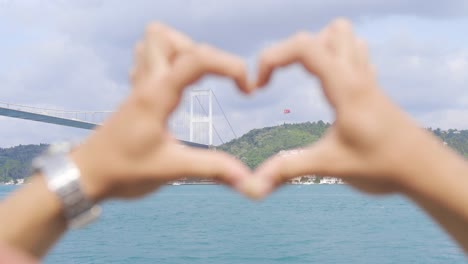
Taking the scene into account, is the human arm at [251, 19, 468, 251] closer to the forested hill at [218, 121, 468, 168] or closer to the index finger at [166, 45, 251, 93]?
the index finger at [166, 45, 251, 93]

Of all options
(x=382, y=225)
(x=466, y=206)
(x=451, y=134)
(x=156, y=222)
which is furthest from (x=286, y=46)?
(x=451, y=134)

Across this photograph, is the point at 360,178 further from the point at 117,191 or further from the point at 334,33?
the point at 117,191

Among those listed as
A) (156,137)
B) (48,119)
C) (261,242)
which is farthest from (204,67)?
(48,119)

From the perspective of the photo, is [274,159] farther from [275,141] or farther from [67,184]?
[275,141]

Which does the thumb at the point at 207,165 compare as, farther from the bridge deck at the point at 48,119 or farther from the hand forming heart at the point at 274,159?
the bridge deck at the point at 48,119

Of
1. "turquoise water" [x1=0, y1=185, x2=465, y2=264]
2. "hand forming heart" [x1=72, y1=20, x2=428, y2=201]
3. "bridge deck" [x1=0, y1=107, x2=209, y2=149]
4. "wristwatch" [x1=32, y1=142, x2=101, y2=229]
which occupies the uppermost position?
"bridge deck" [x1=0, y1=107, x2=209, y2=149]

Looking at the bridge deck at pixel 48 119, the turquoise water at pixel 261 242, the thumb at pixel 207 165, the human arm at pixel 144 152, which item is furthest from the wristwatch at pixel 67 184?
the bridge deck at pixel 48 119

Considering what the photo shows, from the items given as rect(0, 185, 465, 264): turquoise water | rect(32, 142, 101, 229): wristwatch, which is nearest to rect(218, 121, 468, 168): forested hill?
rect(0, 185, 465, 264): turquoise water
